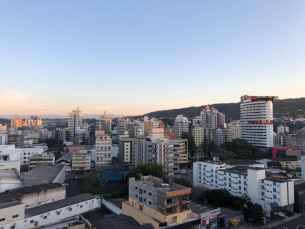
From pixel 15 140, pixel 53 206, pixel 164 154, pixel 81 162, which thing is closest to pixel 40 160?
pixel 81 162

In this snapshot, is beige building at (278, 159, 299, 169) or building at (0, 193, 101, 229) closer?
building at (0, 193, 101, 229)

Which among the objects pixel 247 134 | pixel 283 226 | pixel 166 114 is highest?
pixel 166 114

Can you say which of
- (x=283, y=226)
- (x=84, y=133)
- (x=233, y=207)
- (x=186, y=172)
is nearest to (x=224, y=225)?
(x=233, y=207)

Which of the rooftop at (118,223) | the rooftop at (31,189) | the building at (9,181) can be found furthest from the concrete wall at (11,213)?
the building at (9,181)

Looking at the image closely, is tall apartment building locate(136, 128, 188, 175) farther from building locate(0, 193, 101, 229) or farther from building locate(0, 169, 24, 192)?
building locate(0, 169, 24, 192)

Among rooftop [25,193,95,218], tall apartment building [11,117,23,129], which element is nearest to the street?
rooftop [25,193,95,218]

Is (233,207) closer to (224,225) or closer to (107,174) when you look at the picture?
(224,225)

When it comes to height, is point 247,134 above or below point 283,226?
above
